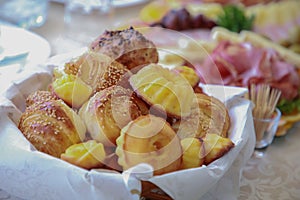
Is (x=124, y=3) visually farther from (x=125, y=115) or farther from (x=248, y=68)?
(x=125, y=115)

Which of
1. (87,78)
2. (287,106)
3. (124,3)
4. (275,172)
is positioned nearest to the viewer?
(87,78)

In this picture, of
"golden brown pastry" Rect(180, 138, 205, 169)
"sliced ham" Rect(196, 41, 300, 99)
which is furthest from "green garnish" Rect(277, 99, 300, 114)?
"golden brown pastry" Rect(180, 138, 205, 169)

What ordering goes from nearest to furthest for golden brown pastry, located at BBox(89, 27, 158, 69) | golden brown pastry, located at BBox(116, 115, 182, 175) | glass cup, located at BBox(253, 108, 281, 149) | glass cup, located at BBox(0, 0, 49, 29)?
golden brown pastry, located at BBox(116, 115, 182, 175)
golden brown pastry, located at BBox(89, 27, 158, 69)
glass cup, located at BBox(253, 108, 281, 149)
glass cup, located at BBox(0, 0, 49, 29)

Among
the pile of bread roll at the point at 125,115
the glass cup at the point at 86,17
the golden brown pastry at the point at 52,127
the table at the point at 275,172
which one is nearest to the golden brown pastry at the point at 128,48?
the pile of bread roll at the point at 125,115

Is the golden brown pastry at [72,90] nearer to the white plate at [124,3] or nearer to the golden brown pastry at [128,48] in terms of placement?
the golden brown pastry at [128,48]

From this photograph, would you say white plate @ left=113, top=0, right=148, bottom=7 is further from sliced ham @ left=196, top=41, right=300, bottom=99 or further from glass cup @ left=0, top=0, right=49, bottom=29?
sliced ham @ left=196, top=41, right=300, bottom=99

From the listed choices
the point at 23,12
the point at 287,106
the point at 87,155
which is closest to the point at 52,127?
the point at 87,155
